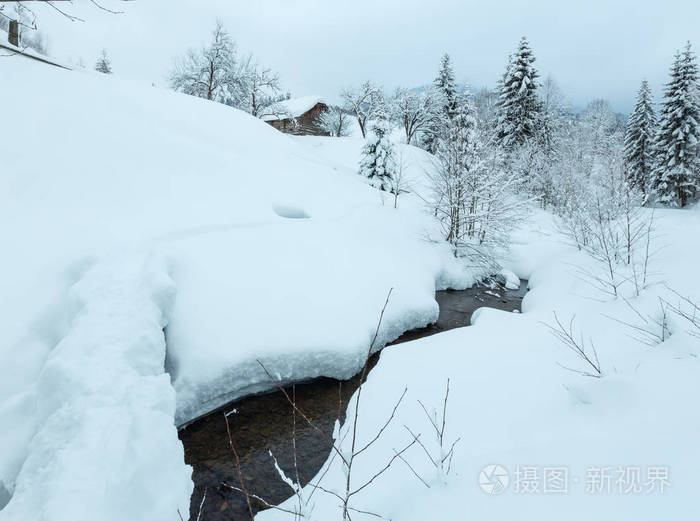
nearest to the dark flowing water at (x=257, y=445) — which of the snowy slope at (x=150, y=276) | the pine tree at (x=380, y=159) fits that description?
the snowy slope at (x=150, y=276)

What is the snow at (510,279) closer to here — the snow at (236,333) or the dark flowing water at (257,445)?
the snow at (236,333)

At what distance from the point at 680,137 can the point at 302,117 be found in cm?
3224

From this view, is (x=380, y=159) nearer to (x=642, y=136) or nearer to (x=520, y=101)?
(x=520, y=101)

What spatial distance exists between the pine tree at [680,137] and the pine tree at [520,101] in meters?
8.31

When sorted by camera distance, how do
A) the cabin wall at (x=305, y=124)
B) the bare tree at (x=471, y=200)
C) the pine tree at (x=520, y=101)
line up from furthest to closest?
the cabin wall at (x=305, y=124)
the pine tree at (x=520, y=101)
the bare tree at (x=471, y=200)

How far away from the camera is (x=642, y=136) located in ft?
93.8

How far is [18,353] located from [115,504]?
2.84m

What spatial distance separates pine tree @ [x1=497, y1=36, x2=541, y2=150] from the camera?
89.9 feet

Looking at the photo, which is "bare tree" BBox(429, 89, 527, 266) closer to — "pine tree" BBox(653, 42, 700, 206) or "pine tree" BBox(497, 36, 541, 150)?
"pine tree" BBox(497, 36, 541, 150)

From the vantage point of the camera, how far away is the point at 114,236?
6402 mm

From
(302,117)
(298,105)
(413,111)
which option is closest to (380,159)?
(302,117)

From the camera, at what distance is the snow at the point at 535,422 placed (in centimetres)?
220

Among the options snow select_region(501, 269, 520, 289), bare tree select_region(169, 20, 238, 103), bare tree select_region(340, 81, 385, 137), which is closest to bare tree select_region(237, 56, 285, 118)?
bare tree select_region(169, 20, 238, 103)

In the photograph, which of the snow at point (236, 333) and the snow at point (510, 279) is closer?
the snow at point (236, 333)
